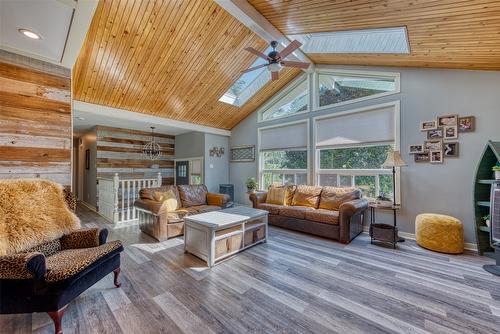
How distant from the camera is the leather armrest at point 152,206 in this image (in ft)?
11.7

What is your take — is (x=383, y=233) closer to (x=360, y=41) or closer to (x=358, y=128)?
(x=358, y=128)

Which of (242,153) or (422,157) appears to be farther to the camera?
(242,153)

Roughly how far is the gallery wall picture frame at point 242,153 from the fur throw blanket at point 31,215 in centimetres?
481

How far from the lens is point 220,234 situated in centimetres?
292

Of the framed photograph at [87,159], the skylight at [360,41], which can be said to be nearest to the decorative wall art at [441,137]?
the skylight at [360,41]

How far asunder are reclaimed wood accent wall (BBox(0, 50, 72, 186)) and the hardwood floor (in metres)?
1.66

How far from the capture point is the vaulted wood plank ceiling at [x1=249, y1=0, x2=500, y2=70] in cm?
231

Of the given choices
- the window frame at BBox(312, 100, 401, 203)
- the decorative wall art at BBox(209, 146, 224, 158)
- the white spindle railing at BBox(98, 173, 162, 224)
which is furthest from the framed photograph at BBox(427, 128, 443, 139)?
the white spindle railing at BBox(98, 173, 162, 224)

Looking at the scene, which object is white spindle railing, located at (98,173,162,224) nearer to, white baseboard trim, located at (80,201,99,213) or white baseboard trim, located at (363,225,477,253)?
white baseboard trim, located at (80,201,99,213)

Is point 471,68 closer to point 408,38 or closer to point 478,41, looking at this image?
point 478,41

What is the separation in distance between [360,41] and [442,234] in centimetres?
349

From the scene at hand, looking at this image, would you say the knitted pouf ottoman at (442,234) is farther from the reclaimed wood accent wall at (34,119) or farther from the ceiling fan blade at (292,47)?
the reclaimed wood accent wall at (34,119)

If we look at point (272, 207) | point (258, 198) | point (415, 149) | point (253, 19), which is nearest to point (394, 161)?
point (415, 149)

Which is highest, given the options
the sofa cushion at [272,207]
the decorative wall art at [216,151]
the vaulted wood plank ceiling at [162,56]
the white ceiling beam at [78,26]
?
the vaulted wood plank ceiling at [162,56]
